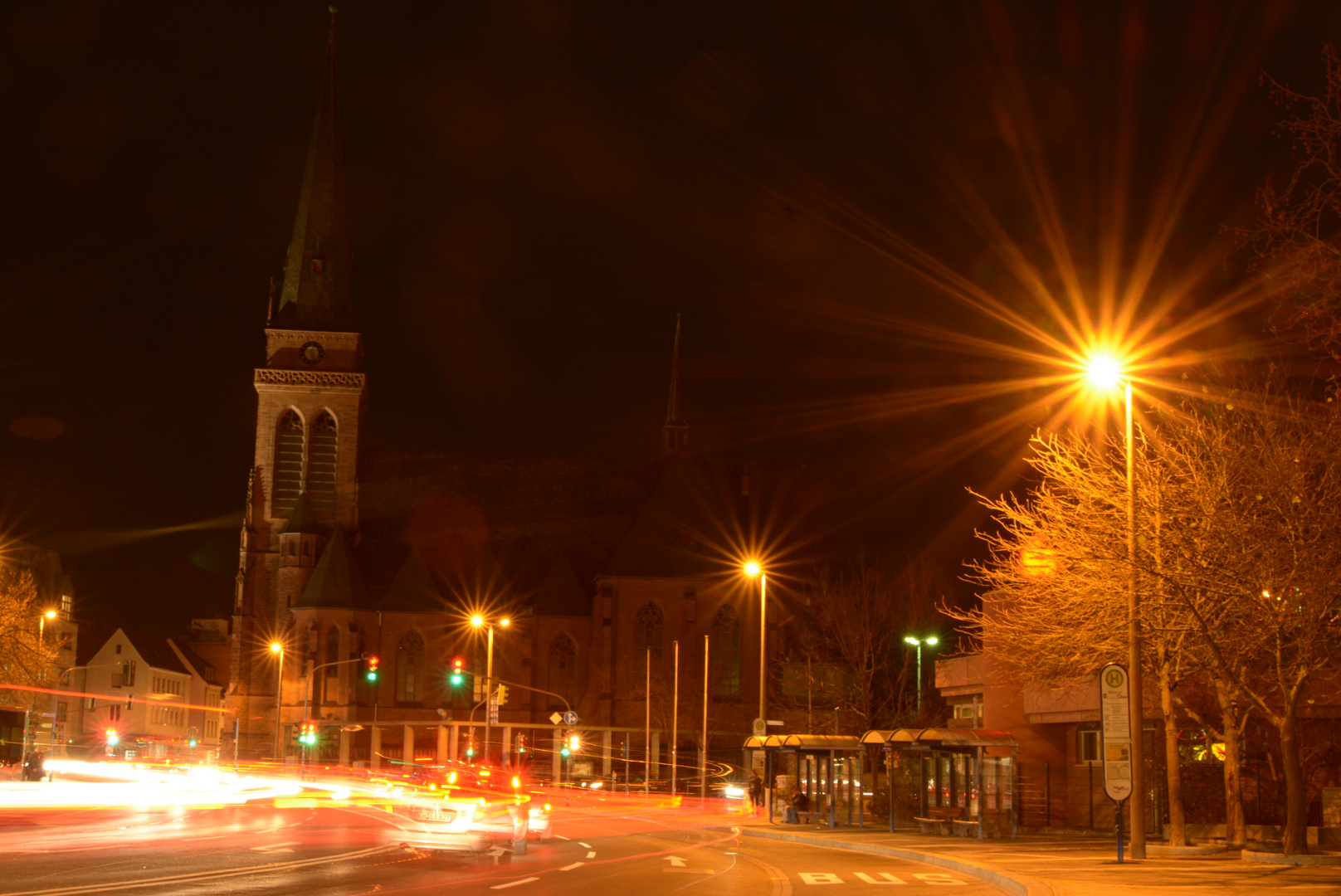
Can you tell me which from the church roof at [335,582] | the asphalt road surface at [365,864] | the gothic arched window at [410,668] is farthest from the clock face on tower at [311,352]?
the asphalt road surface at [365,864]

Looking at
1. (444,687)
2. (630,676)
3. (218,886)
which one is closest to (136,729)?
(444,687)

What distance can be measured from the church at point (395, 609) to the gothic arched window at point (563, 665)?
0.10 m

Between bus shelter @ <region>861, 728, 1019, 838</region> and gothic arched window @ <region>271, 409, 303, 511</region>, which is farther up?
gothic arched window @ <region>271, 409, 303, 511</region>

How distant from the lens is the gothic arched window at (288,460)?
85000mm

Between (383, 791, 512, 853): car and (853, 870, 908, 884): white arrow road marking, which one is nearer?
(853, 870, 908, 884): white arrow road marking

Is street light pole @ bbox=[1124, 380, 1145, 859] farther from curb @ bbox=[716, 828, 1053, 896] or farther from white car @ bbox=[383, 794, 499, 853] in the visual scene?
white car @ bbox=[383, 794, 499, 853]

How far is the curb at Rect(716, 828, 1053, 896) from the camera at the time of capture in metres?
17.7

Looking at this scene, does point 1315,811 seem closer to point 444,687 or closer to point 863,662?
point 863,662

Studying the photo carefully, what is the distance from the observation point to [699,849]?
27516mm

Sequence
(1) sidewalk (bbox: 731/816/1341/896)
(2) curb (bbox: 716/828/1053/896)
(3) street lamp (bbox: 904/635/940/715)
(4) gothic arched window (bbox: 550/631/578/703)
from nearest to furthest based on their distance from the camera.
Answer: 1. (1) sidewalk (bbox: 731/816/1341/896)
2. (2) curb (bbox: 716/828/1053/896)
3. (3) street lamp (bbox: 904/635/940/715)
4. (4) gothic arched window (bbox: 550/631/578/703)

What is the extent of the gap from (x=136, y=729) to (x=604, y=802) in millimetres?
87386

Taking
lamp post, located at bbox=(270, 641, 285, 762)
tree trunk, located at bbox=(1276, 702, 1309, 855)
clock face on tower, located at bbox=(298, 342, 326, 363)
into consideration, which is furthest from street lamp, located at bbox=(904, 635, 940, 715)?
clock face on tower, located at bbox=(298, 342, 326, 363)

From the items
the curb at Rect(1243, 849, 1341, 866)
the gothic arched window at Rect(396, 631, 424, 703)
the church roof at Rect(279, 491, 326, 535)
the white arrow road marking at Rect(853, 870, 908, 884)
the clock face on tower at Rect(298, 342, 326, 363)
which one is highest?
the clock face on tower at Rect(298, 342, 326, 363)

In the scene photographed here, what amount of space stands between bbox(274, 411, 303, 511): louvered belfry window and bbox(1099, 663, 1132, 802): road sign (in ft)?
230
